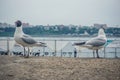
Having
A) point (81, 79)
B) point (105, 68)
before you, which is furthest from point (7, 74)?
point (105, 68)

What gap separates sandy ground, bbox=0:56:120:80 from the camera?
5.11 m

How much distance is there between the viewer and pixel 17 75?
5172 mm

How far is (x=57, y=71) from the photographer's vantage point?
5445 millimetres

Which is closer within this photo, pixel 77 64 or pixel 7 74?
pixel 7 74

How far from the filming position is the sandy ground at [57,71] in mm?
5109

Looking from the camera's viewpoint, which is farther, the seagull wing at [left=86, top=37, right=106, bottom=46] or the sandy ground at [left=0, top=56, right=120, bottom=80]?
the seagull wing at [left=86, top=37, right=106, bottom=46]

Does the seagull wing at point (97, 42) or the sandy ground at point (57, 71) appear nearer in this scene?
the sandy ground at point (57, 71)

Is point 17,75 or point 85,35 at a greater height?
point 85,35

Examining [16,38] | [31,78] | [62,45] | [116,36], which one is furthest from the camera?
[116,36]

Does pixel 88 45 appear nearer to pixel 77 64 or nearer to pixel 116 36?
pixel 77 64

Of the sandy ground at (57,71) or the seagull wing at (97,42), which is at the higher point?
the seagull wing at (97,42)

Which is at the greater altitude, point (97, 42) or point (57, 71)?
point (97, 42)

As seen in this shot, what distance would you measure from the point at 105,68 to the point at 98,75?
1.88 ft

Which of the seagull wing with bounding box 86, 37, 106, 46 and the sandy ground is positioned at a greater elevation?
the seagull wing with bounding box 86, 37, 106, 46
